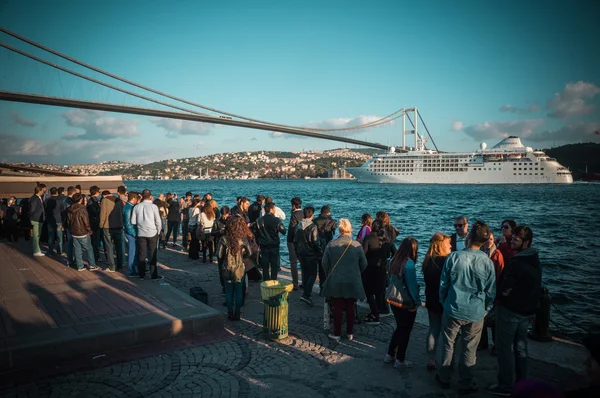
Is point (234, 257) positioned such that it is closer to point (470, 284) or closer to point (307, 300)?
point (307, 300)

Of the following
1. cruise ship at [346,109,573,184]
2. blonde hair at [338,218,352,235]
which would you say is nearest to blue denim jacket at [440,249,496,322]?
blonde hair at [338,218,352,235]

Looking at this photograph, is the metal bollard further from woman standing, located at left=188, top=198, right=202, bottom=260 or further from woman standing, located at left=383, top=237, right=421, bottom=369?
woman standing, located at left=188, top=198, right=202, bottom=260

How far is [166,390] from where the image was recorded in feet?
12.4

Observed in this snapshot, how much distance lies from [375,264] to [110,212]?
5.42 metres

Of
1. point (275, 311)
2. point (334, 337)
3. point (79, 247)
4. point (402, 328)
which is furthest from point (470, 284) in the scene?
point (79, 247)

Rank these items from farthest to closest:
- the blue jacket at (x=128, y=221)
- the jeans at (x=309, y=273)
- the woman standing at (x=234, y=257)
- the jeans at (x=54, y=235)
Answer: the jeans at (x=54, y=235)
the blue jacket at (x=128, y=221)
the jeans at (x=309, y=273)
the woman standing at (x=234, y=257)

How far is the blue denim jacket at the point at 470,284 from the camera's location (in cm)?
372

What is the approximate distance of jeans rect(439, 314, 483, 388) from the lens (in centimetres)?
381

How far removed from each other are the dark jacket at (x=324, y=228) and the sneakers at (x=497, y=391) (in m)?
3.29

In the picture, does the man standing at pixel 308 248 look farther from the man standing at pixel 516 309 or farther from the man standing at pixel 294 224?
the man standing at pixel 516 309

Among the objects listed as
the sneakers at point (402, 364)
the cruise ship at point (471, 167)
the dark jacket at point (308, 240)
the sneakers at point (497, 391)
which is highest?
the cruise ship at point (471, 167)

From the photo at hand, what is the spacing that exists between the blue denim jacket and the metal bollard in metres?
1.74

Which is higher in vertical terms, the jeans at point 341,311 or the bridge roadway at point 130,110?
the bridge roadway at point 130,110

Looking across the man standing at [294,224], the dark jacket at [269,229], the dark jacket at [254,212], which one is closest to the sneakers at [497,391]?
the man standing at [294,224]
